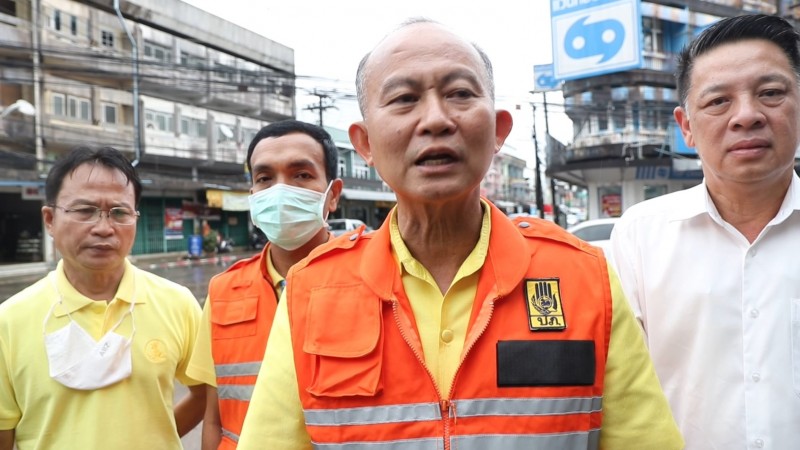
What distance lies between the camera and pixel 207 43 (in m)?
26.8

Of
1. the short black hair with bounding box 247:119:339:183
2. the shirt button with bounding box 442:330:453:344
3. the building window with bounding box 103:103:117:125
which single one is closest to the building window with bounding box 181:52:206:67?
the building window with bounding box 103:103:117:125

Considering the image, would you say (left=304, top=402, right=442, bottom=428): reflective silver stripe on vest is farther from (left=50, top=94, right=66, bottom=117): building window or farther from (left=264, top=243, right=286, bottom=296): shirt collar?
(left=50, top=94, right=66, bottom=117): building window

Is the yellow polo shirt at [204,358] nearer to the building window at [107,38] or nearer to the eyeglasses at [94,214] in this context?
the eyeglasses at [94,214]

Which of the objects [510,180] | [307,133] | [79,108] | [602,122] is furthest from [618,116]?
[510,180]

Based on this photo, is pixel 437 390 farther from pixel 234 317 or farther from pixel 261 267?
pixel 261 267

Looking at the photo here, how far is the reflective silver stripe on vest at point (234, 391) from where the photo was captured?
2139 mm

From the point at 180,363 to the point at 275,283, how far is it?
0.55m

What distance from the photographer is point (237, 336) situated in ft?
7.31

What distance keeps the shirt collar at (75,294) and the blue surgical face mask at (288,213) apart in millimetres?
595

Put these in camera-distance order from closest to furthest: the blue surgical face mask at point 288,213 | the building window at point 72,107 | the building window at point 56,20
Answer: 1. the blue surgical face mask at point 288,213
2. the building window at point 56,20
3. the building window at point 72,107

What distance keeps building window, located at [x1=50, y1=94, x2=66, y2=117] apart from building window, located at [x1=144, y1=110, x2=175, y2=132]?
3392mm

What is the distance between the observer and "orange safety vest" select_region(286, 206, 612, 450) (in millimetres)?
1266

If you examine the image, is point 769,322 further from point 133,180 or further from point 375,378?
point 133,180

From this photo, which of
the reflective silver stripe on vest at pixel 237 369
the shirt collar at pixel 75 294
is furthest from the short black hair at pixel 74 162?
the reflective silver stripe on vest at pixel 237 369
